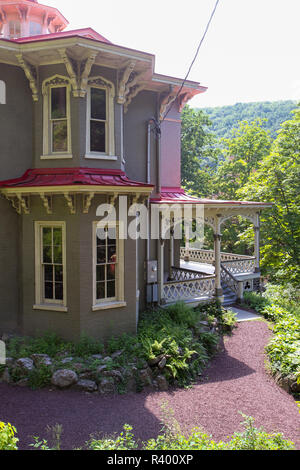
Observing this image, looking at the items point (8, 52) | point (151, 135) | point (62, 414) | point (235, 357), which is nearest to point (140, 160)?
point (151, 135)

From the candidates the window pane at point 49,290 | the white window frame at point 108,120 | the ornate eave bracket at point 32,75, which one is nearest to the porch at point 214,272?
the white window frame at point 108,120

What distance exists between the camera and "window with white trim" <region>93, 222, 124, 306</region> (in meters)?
10.8

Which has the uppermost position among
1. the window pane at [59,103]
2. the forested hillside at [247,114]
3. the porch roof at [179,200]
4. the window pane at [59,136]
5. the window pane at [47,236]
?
the forested hillside at [247,114]

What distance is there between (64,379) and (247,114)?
3776 inches

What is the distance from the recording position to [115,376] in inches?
352

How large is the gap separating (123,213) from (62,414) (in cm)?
548

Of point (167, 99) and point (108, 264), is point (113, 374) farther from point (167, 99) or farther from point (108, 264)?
point (167, 99)

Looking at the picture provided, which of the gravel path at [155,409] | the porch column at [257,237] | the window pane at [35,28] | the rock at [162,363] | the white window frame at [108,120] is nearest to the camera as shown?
the gravel path at [155,409]

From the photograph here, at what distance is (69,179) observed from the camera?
10258 millimetres

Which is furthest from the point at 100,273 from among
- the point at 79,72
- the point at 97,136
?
the point at 79,72

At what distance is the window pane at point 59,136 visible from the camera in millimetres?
10956

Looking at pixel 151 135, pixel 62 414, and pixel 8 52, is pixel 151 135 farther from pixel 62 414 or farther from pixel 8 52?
pixel 62 414

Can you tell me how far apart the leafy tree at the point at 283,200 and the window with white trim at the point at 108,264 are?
398 inches

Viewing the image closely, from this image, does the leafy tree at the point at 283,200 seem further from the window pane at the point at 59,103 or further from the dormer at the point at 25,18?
the dormer at the point at 25,18
